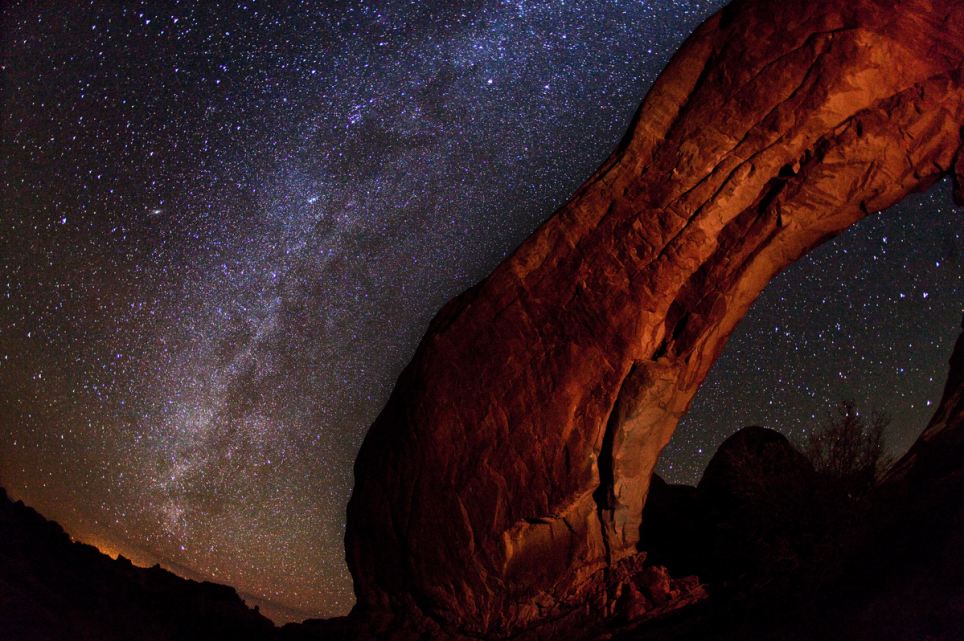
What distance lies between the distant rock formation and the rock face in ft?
15.7

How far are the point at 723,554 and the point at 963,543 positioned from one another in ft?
20.5

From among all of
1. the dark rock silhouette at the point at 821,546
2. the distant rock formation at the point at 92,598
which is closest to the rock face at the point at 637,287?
the dark rock silhouette at the point at 821,546

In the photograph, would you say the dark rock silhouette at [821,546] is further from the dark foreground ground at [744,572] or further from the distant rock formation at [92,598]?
the distant rock formation at [92,598]

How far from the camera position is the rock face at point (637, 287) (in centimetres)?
1328

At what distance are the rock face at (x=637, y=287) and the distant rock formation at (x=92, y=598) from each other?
15.7 ft

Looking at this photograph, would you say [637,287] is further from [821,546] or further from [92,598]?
[92,598]

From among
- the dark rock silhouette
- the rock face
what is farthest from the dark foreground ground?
the rock face

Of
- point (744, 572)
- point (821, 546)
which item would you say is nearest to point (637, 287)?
point (821, 546)

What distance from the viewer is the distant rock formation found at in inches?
549

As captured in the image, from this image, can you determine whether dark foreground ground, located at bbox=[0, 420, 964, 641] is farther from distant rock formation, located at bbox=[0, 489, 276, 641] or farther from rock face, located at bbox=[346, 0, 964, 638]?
rock face, located at bbox=[346, 0, 964, 638]

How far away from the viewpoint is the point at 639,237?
14.3m

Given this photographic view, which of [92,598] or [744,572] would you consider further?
[92,598]

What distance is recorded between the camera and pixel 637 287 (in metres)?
14.3

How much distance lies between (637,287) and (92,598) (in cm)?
1493
